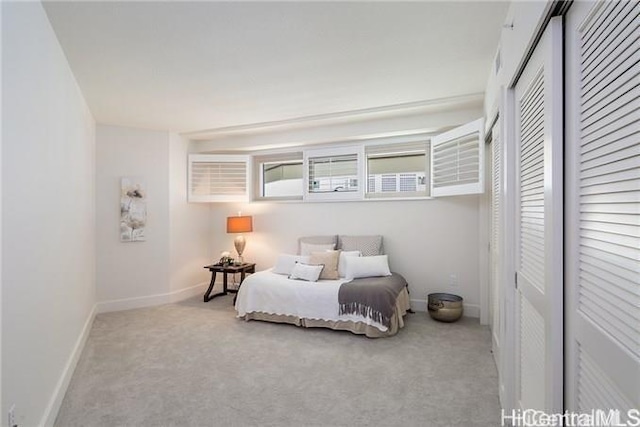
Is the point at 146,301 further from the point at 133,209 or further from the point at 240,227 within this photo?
the point at 240,227

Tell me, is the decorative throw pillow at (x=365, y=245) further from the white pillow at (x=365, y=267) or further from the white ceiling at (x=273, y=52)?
the white ceiling at (x=273, y=52)

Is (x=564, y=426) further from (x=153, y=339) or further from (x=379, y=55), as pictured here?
(x=153, y=339)

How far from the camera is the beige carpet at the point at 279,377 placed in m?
2.05

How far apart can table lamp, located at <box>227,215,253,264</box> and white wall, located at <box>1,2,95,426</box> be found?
215cm

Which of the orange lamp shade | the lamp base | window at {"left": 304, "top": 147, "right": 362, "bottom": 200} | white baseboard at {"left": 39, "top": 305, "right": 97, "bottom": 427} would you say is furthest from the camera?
the lamp base

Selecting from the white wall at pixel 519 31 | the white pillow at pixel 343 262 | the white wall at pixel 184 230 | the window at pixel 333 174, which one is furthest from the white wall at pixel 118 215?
the white wall at pixel 519 31

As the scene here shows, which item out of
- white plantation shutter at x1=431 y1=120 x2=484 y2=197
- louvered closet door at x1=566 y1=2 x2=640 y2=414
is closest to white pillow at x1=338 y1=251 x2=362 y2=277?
white plantation shutter at x1=431 y1=120 x2=484 y2=197

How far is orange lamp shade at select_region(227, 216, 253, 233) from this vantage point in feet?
16.0

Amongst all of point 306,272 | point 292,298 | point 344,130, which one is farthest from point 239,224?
point 344,130

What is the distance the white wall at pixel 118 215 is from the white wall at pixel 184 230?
0.11m

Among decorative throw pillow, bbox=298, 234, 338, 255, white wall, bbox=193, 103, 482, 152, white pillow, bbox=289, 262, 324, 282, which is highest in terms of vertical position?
white wall, bbox=193, 103, 482, 152

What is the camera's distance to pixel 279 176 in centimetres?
527

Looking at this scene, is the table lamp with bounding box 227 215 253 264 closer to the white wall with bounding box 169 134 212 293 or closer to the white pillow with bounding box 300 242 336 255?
the white wall with bounding box 169 134 212 293

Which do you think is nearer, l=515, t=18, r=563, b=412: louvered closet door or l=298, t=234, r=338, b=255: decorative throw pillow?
l=515, t=18, r=563, b=412: louvered closet door
